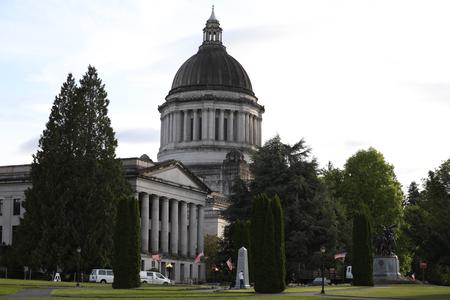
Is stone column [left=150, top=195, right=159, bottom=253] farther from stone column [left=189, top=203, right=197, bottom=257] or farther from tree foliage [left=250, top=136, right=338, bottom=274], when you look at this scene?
tree foliage [left=250, top=136, right=338, bottom=274]

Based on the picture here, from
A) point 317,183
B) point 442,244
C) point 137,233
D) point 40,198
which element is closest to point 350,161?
point 317,183

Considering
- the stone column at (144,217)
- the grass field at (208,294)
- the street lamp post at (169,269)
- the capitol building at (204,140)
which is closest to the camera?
the grass field at (208,294)

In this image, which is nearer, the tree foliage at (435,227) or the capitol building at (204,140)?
the tree foliage at (435,227)

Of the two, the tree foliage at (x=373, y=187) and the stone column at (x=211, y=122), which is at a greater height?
the stone column at (x=211, y=122)

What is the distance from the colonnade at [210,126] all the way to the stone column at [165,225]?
1495 inches

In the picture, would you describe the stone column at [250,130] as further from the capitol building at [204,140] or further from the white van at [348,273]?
the white van at [348,273]

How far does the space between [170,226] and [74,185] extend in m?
34.3

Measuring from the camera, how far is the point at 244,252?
59.7 meters

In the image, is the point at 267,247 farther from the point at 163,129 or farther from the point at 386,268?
the point at 163,129

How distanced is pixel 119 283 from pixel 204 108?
3666 inches

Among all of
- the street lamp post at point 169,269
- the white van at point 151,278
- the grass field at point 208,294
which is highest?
the street lamp post at point 169,269

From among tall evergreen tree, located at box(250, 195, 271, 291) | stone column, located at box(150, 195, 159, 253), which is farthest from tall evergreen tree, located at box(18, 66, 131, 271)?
tall evergreen tree, located at box(250, 195, 271, 291)

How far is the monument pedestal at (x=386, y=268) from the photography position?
73062mm

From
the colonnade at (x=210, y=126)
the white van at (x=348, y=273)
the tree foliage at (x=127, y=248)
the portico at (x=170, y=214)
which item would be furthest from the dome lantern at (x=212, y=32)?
the tree foliage at (x=127, y=248)
